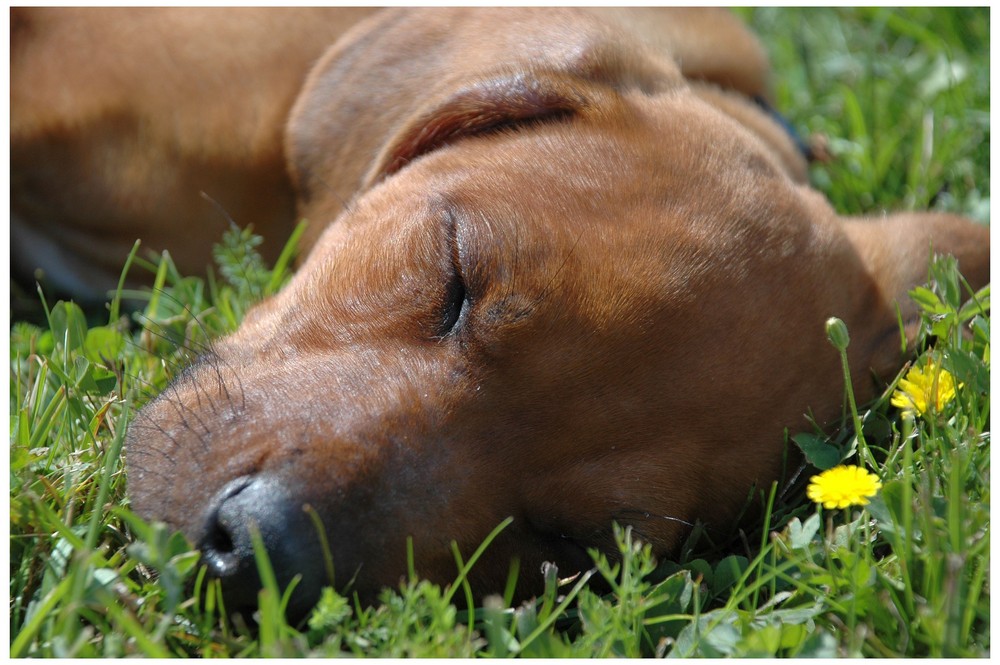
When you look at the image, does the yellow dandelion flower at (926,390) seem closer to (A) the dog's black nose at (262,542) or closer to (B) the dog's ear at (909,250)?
(B) the dog's ear at (909,250)

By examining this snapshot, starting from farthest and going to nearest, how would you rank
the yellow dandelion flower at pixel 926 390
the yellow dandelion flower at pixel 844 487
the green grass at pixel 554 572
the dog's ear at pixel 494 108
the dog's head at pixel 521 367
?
the dog's ear at pixel 494 108, the yellow dandelion flower at pixel 926 390, the yellow dandelion flower at pixel 844 487, the dog's head at pixel 521 367, the green grass at pixel 554 572

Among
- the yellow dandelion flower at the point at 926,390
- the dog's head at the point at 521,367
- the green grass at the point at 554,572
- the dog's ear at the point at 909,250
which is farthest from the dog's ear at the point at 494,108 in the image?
the yellow dandelion flower at the point at 926,390

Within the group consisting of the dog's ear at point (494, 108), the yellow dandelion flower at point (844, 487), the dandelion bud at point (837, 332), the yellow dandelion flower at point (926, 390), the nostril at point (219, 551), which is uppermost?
the dog's ear at point (494, 108)

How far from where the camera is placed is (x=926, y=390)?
2.42 metres

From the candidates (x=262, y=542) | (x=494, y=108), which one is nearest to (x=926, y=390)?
(x=494, y=108)

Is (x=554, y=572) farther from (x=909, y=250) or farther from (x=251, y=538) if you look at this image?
(x=909, y=250)

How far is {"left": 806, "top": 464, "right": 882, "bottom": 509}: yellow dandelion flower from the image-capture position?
6.96ft

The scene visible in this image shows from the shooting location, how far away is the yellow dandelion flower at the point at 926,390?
239 cm

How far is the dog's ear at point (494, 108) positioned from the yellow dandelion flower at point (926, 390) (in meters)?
1.09

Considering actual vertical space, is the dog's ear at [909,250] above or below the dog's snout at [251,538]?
below

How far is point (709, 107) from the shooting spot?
10.2ft

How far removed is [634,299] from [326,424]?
703 millimetres

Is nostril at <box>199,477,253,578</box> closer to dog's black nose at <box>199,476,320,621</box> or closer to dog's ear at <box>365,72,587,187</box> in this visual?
dog's black nose at <box>199,476,320,621</box>

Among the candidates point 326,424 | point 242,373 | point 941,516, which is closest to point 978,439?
point 941,516
